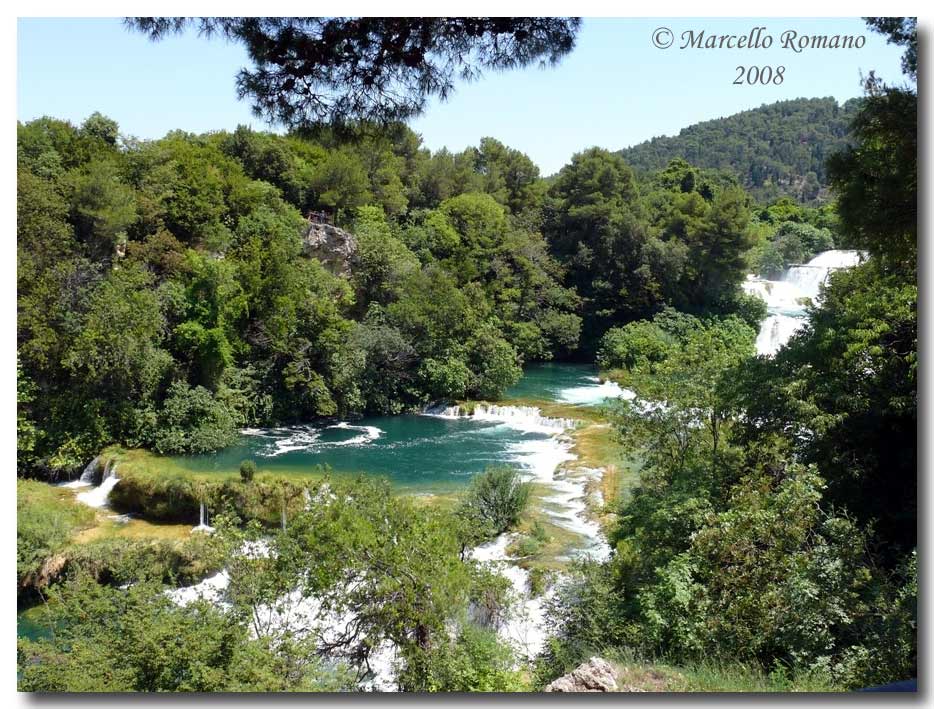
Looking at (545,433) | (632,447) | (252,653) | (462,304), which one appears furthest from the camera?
(462,304)

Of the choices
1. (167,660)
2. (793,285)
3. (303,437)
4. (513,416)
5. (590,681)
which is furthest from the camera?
(793,285)

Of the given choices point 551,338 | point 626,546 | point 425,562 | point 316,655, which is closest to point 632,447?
point 626,546

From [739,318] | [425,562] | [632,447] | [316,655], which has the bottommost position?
[316,655]

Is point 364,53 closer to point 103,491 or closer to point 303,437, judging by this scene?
point 103,491

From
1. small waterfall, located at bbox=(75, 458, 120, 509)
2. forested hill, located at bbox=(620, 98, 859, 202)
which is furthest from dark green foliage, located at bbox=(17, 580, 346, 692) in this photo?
forested hill, located at bbox=(620, 98, 859, 202)

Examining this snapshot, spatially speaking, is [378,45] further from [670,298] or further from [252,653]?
[670,298]

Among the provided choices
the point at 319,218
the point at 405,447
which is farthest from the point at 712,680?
the point at 319,218
